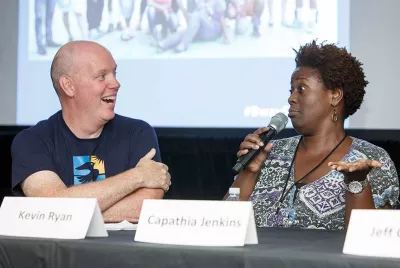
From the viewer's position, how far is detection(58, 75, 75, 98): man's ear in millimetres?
2791

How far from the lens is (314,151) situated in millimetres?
2883

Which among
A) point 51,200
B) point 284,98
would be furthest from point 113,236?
point 284,98

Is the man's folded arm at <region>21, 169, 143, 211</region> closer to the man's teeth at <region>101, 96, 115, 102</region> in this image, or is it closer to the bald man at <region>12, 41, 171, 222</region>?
the bald man at <region>12, 41, 171, 222</region>

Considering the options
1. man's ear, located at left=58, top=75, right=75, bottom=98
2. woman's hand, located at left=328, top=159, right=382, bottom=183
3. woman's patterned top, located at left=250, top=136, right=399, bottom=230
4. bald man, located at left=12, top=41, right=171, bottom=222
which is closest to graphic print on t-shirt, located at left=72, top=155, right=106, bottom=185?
bald man, located at left=12, top=41, right=171, bottom=222

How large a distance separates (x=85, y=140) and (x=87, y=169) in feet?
0.41

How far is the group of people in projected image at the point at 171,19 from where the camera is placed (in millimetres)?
3896

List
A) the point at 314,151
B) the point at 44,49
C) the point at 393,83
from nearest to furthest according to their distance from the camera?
the point at 314,151
the point at 393,83
the point at 44,49

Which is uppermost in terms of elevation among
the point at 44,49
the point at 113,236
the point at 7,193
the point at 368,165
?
the point at 44,49

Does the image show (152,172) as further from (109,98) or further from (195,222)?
(195,222)

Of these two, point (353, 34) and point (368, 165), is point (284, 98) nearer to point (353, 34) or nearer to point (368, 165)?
point (353, 34)

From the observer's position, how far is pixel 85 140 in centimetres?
275

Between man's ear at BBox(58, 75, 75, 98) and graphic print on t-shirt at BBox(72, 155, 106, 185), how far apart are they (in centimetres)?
26

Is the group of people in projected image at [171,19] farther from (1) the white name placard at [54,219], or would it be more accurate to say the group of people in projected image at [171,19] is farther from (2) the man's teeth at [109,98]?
(1) the white name placard at [54,219]

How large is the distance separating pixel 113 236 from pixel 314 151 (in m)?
1.28
